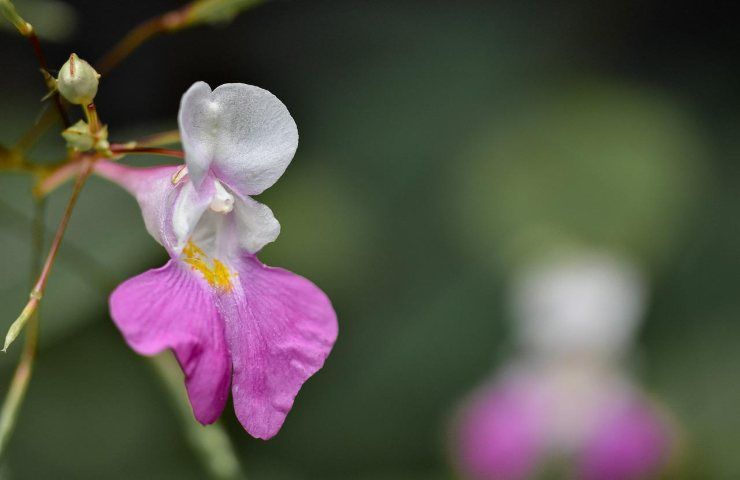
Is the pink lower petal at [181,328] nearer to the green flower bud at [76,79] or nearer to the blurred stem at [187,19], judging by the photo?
the green flower bud at [76,79]

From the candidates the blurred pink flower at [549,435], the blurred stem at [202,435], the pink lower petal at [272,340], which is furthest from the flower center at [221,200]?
the blurred pink flower at [549,435]

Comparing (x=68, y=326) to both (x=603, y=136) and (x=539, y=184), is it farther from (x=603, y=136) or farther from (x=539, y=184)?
(x=603, y=136)

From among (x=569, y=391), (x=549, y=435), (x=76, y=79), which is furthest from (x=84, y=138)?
(x=569, y=391)

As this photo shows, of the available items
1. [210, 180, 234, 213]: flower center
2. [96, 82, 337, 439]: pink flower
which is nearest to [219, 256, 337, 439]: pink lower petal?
[96, 82, 337, 439]: pink flower

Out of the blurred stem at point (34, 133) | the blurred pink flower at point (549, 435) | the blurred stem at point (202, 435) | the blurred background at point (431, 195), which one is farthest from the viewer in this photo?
the blurred pink flower at point (549, 435)

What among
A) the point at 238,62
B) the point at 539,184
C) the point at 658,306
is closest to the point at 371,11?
the point at 238,62

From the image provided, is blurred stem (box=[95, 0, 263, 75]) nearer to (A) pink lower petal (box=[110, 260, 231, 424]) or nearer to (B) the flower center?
(B) the flower center

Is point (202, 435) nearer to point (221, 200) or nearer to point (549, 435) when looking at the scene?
point (221, 200)
